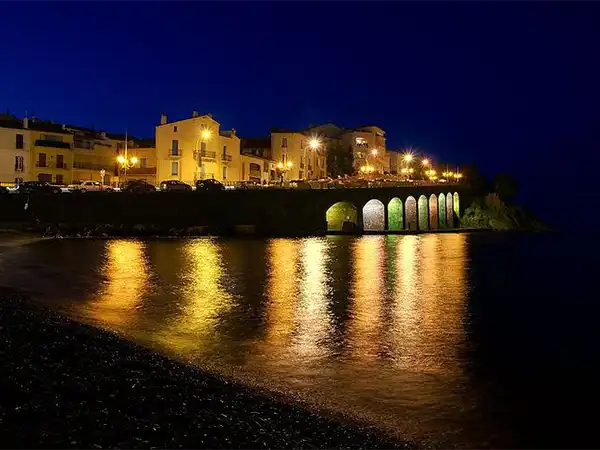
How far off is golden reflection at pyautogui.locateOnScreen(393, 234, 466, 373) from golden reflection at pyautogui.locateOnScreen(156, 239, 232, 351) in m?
6.32

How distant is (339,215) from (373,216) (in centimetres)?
513

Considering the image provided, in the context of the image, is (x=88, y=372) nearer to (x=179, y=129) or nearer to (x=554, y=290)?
(x=554, y=290)

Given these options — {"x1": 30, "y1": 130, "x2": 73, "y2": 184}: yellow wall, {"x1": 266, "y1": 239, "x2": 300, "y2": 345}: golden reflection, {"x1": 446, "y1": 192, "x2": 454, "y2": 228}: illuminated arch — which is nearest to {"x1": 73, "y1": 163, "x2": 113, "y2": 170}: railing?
{"x1": 30, "y1": 130, "x2": 73, "y2": 184}: yellow wall

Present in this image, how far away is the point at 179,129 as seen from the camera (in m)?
83.1

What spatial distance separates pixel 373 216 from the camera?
264 feet

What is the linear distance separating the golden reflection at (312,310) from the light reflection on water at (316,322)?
2.5 inches

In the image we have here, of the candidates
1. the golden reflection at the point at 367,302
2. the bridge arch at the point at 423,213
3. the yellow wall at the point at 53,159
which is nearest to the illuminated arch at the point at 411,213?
the bridge arch at the point at 423,213

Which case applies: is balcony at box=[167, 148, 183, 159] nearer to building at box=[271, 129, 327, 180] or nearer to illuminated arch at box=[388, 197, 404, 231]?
building at box=[271, 129, 327, 180]

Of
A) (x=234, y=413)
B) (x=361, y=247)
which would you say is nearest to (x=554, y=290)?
Result: (x=361, y=247)

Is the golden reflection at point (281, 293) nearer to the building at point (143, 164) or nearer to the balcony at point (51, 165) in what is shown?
the building at point (143, 164)

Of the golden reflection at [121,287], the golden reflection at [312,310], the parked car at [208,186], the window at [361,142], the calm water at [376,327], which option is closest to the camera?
the calm water at [376,327]

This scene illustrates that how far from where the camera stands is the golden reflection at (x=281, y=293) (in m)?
19.1

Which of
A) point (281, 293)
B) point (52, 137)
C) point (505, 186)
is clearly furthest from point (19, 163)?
point (505, 186)

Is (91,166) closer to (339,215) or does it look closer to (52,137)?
(52,137)
